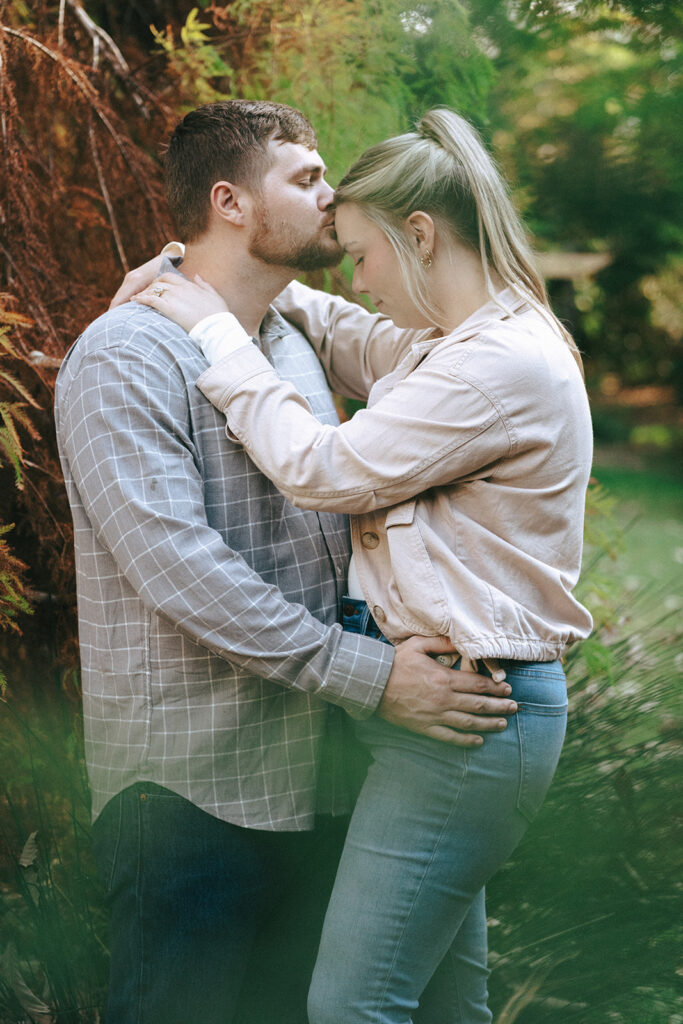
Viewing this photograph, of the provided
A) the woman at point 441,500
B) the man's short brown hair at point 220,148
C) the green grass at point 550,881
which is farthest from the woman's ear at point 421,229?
the green grass at point 550,881

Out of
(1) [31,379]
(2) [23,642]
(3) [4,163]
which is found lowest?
(2) [23,642]

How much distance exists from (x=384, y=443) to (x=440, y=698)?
432 mm

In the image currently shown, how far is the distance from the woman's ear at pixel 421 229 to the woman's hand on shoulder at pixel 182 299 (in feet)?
1.23

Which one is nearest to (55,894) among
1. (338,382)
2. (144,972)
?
(144,972)

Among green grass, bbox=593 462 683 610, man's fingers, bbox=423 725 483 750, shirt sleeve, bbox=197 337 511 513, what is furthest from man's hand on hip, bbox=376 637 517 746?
green grass, bbox=593 462 683 610

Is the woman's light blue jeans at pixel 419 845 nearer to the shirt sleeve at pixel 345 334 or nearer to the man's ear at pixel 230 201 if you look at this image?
the shirt sleeve at pixel 345 334

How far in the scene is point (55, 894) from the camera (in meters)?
Answer: 1.97

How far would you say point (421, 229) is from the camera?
1.61m

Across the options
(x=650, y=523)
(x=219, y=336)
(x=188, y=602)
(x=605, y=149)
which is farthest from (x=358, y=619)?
(x=650, y=523)

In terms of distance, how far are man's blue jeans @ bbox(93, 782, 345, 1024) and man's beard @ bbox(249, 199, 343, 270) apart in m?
1.02

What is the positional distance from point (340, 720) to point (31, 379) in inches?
39.8

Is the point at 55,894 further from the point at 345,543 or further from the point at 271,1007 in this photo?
the point at 345,543

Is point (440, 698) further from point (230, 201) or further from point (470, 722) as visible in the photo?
point (230, 201)

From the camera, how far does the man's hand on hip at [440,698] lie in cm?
150
